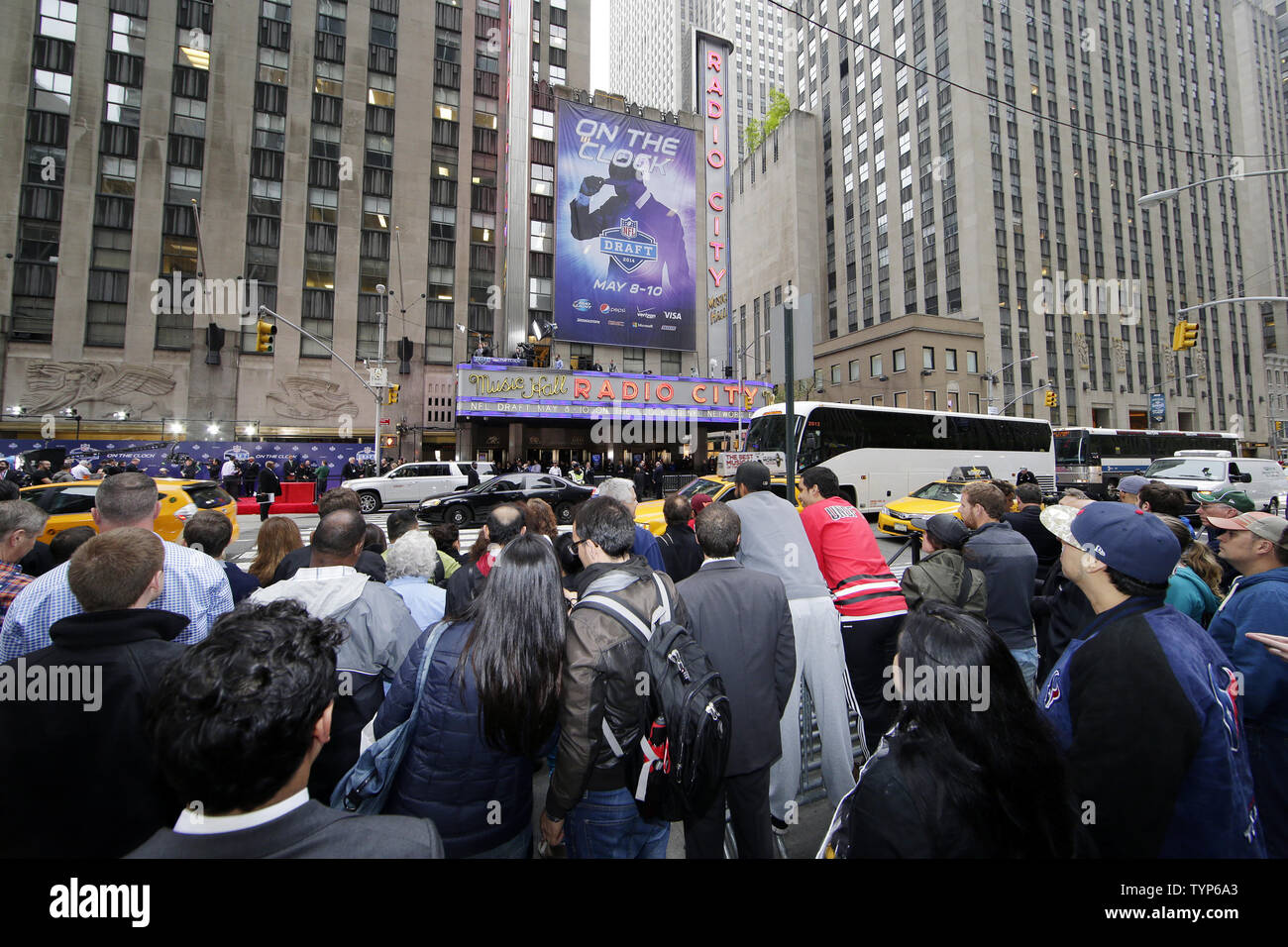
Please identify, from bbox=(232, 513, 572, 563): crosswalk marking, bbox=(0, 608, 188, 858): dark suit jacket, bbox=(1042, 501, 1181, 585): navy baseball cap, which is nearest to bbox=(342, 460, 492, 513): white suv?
bbox=(232, 513, 572, 563): crosswalk marking

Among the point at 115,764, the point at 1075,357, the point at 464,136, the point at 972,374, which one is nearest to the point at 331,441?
the point at 464,136

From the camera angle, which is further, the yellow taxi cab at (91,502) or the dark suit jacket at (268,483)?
the dark suit jacket at (268,483)

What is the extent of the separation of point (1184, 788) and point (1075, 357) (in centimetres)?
6351

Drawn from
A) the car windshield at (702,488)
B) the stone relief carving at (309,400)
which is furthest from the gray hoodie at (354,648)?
the stone relief carving at (309,400)

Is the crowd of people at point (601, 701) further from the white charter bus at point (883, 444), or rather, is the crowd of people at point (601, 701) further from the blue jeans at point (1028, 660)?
the white charter bus at point (883, 444)

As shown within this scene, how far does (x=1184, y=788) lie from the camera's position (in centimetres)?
168

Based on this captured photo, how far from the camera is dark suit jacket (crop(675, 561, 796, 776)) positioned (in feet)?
8.68

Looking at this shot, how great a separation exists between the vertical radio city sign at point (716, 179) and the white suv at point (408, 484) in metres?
20.8

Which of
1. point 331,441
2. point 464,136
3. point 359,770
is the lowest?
point 359,770

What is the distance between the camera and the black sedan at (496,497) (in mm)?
15484

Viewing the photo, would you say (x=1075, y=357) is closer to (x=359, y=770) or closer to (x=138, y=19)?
(x=359, y=770)

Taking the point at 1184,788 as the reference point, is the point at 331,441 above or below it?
above

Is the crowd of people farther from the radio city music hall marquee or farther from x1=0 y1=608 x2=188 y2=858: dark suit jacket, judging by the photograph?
the radio city music hall marquee

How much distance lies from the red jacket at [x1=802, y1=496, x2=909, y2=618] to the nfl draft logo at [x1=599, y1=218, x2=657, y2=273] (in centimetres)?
3224
